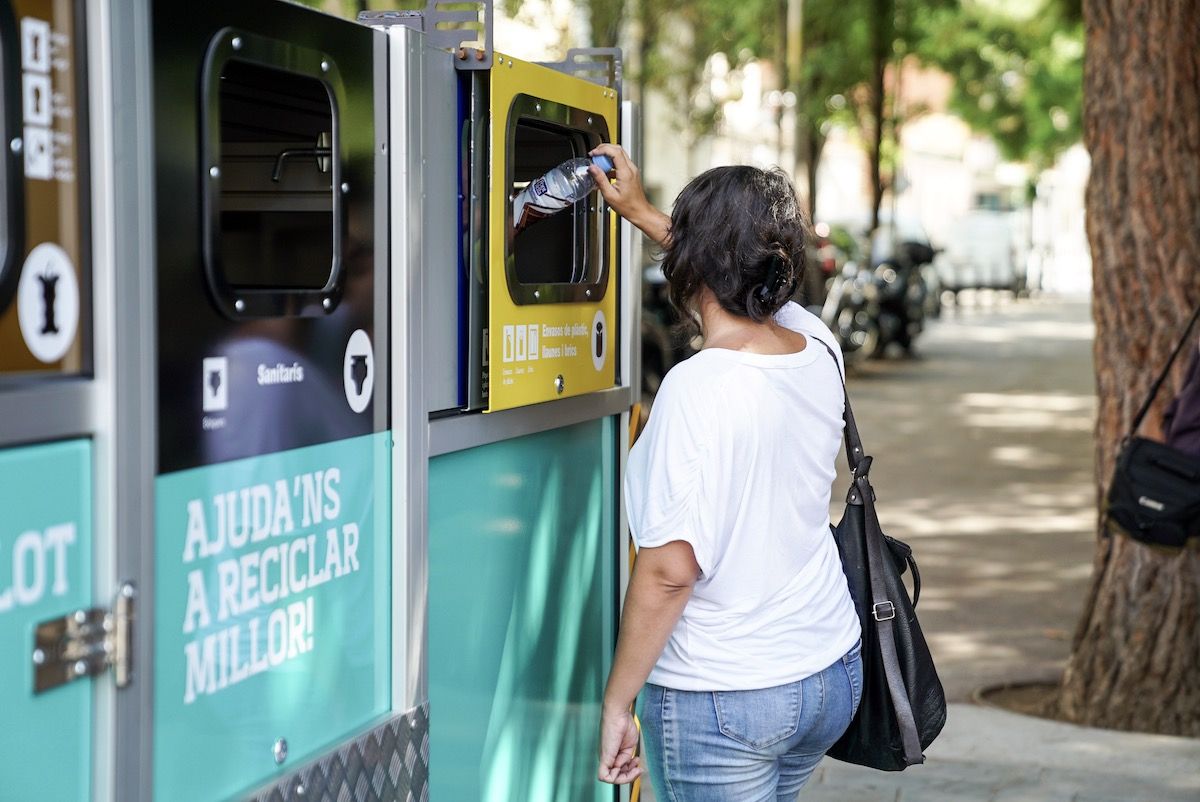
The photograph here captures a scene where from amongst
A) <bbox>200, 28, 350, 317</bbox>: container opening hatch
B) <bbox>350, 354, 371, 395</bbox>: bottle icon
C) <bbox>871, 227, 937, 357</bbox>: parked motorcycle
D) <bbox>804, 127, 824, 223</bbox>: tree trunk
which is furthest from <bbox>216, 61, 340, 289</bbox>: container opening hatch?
<bbox>804, 127, 824, 223</bbox>: tree trunk

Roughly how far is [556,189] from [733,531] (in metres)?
0.73

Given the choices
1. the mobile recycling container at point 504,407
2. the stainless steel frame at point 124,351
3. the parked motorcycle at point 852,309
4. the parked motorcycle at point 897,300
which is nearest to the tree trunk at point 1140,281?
the mobile recycling container at point 504,407

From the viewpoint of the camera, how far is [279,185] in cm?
235

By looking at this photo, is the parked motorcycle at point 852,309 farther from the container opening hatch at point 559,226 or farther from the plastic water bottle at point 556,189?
the plastic water bottle at point 556,189

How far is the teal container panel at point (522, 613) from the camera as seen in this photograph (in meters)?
2.58

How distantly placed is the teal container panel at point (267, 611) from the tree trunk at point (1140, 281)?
3.43 meters

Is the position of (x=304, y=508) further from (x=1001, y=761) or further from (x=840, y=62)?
(x=840, y=62)

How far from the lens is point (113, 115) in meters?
1.69

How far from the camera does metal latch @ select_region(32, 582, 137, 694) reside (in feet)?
5.38

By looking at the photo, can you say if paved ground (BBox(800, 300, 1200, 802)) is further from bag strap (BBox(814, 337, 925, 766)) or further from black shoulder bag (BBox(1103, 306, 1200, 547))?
bag strap (BBox(814, 337, 925, 766))

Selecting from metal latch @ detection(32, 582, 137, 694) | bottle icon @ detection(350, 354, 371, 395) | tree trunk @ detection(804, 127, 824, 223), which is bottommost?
metal latch @ detection(32, 582, 137, 694)

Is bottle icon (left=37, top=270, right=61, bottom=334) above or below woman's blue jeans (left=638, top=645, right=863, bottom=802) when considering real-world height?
above

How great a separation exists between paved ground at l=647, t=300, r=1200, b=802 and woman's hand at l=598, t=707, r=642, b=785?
7.09ft

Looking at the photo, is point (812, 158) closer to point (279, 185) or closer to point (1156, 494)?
point (1156, 494)
